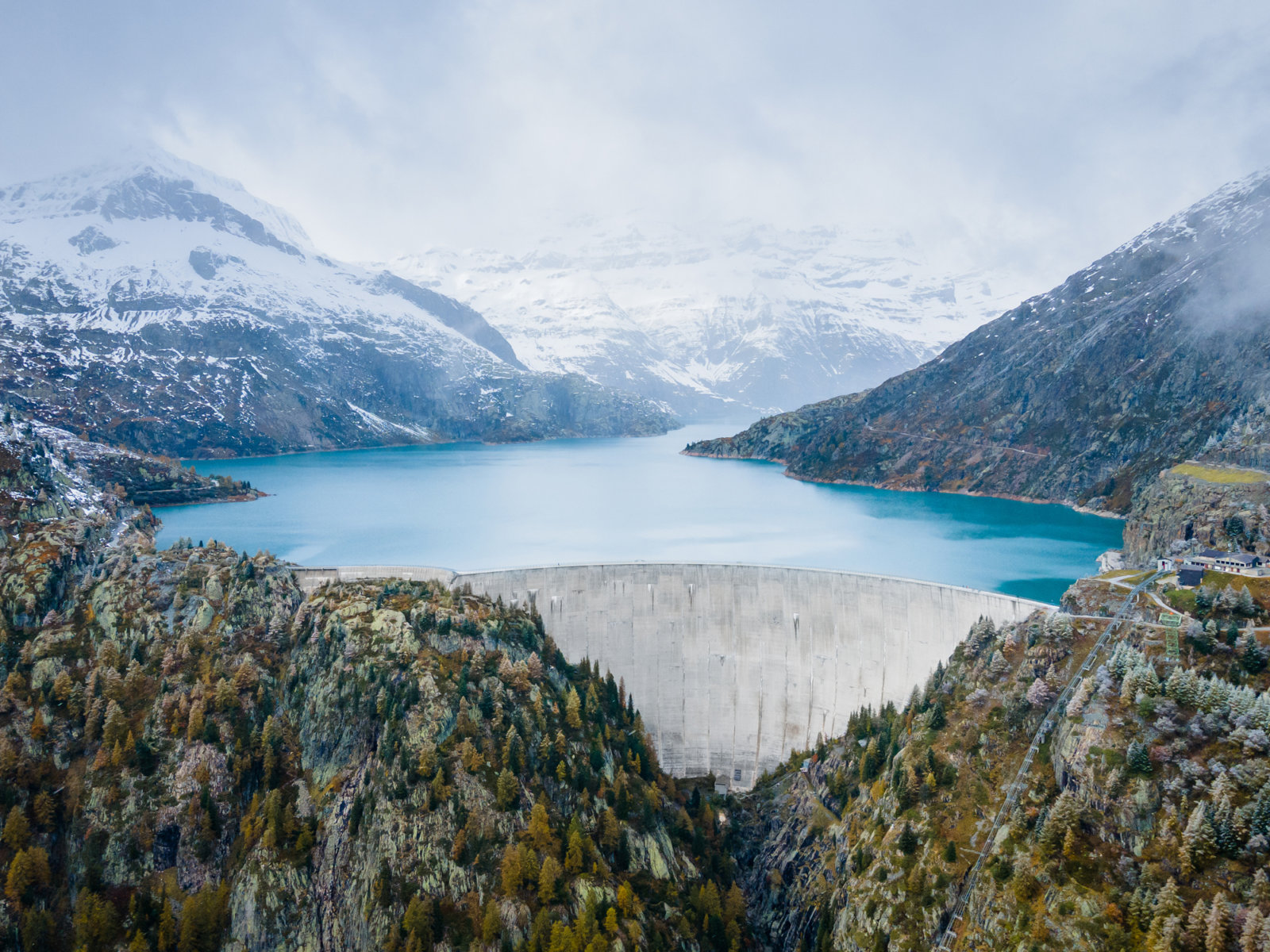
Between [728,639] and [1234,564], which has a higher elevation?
[1234,564]

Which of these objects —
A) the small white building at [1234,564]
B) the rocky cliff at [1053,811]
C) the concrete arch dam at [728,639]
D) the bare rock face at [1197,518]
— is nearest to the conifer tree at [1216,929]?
the rocky cliff at [1053,811]

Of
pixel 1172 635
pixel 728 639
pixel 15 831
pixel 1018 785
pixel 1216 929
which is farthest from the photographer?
pixel 728 639

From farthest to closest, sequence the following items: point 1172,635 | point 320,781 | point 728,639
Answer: point 728,639 → point 320,781 → point 1172,635

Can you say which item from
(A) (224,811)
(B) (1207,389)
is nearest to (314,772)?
(A) (224,811)

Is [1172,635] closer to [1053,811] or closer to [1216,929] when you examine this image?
[1053,811]

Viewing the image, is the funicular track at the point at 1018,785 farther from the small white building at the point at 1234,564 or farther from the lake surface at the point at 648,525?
the lake surface at the point at 648,525

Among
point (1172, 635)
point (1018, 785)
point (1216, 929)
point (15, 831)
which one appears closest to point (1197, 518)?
point (1172, 635)
